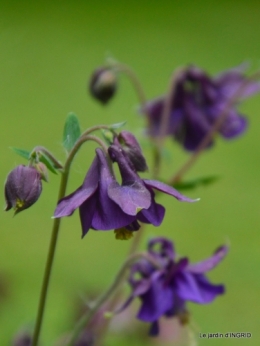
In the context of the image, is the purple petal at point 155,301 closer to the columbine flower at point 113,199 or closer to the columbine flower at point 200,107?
the columbine flower at point 113,199

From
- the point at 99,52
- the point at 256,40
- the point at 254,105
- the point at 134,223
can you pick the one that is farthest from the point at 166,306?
the point at 256,40

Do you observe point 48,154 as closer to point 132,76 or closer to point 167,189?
point 167,189

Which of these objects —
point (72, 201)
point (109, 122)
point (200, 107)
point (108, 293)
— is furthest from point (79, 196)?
point (109, 122)

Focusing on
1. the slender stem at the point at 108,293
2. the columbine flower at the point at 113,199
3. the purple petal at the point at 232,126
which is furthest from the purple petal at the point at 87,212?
the purple petal at the point at 232,126

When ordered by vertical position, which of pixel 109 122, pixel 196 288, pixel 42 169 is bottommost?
pixel 109 122

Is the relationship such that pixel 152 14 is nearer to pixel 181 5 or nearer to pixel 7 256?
pixel 181 5

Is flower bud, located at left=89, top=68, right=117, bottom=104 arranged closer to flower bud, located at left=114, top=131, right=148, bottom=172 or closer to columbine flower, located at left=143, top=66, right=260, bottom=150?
columbine flower, located at left=143, top=66, right=260, bottom=150
